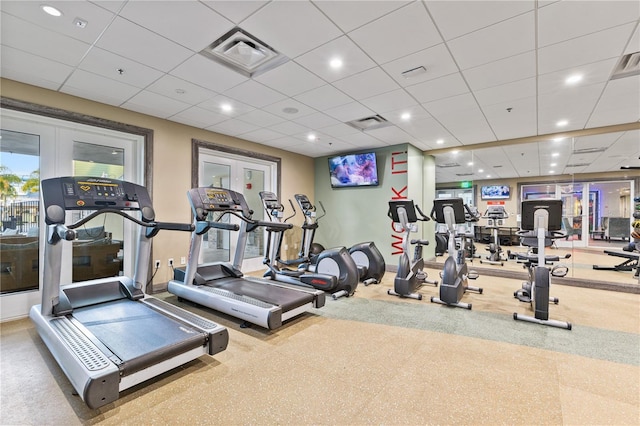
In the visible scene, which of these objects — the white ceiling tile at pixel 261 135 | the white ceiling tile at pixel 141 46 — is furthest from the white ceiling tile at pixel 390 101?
the white ceiling tile at pixel 141 46

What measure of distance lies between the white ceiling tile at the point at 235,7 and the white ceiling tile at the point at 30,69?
6.75 feet

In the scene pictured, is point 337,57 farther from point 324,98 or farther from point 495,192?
point 495,192

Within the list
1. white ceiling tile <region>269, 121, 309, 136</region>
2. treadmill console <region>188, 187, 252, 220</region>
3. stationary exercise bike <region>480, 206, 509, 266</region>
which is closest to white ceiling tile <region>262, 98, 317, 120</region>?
white ceiling tile <region>269, 121, 309, 136</region>

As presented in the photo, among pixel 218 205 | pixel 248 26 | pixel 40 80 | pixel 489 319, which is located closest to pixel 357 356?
pixel 489 319

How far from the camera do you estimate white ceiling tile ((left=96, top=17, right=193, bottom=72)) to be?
2.48 m

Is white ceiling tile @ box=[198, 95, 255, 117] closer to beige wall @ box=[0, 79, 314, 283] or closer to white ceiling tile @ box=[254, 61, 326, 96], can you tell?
white ceiling tile @ box=[254, 61, 326, 96]

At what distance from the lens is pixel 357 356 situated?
258 centimetres

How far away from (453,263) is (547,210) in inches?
49.3

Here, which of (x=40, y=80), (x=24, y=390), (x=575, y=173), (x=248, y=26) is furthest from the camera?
(x=575, y=173)

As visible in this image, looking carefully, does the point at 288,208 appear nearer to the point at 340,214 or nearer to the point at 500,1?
the point at 340,214

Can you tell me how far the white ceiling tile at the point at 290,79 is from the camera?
3139 mm

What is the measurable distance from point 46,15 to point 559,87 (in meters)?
5.10

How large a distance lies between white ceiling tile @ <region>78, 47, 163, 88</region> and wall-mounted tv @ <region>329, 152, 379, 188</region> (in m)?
4.45

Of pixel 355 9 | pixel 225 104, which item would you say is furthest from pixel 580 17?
pixel 225 104
